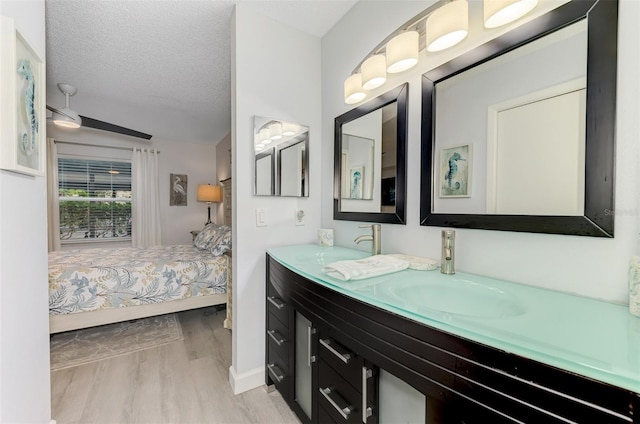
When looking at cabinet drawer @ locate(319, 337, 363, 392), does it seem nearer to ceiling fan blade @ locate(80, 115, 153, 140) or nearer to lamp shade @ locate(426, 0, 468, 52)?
lamp shade @ locate(426, 0, 468, 52)

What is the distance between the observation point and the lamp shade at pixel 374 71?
1354 millimetres

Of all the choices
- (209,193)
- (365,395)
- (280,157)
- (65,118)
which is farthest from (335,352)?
(209,193)

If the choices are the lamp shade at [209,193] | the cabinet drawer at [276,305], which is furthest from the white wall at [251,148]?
the lamp shade at [209,193]

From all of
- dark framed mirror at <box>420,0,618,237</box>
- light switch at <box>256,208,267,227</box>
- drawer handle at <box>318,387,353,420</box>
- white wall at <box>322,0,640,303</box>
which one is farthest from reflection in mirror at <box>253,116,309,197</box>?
drawer handle at <box>318,387,353,420</box>

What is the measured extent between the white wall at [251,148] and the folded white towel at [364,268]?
82cm

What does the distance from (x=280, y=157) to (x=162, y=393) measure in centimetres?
172

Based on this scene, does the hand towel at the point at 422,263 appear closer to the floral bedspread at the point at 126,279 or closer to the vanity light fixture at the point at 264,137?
the vanity light fixture at the point at 264,137

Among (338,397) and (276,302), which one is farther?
(276,302)

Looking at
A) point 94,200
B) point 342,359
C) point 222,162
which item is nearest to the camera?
point 342,359

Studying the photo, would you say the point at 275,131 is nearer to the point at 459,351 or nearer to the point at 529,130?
the point at 529,130

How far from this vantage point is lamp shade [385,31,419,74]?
117 cm

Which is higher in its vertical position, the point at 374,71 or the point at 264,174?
the point at 374,71

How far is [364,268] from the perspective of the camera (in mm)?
1011

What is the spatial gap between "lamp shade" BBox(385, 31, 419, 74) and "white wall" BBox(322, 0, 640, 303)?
0.09 m
